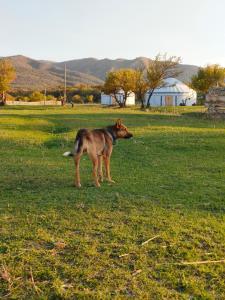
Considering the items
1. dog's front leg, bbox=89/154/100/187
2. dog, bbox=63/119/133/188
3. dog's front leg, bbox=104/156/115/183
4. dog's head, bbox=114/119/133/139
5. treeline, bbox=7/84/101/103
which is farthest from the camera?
treeline, bbox=7/84/101/103

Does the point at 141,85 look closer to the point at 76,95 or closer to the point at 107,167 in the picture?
the point at 76,95

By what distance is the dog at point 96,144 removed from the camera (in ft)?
25.5

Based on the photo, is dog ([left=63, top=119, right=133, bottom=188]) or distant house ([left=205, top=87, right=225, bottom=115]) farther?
distant house ([left=205, top=87, right=225, bottom=115])

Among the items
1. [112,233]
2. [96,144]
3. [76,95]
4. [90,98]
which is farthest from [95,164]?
[76,95]

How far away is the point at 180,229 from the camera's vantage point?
555 cm

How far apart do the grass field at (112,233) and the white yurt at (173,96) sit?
214 ft

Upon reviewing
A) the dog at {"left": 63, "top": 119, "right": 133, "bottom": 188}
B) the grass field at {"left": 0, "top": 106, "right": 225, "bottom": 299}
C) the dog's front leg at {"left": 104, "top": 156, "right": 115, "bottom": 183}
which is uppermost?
the dog at {"left": 63, "top": 119, "right": 133, "bottom": 188}

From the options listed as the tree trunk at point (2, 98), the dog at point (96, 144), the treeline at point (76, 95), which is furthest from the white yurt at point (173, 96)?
the dog at point (96, 144)

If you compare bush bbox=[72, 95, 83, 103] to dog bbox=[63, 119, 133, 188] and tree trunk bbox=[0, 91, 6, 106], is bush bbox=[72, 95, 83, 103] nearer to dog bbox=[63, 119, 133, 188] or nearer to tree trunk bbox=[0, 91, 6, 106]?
tree trunk bbox=[0, 91, 6, 106]

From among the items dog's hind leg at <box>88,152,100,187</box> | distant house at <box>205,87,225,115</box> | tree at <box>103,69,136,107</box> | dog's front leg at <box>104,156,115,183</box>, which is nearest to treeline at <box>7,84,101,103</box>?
tree at <box>103,69,136,107</box>

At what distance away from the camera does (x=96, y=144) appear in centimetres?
809

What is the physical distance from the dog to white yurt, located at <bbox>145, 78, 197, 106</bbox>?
66374 mm

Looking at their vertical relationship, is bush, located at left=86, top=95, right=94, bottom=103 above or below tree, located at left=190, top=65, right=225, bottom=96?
below

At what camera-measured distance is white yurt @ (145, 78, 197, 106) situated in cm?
7438
